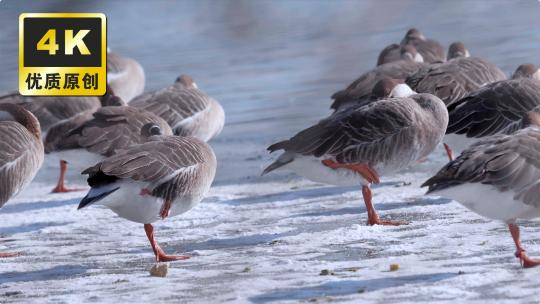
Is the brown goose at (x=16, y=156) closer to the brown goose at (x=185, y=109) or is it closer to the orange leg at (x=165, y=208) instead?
the orange leg at (x=165, y=208)

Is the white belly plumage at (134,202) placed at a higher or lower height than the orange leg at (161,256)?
higher

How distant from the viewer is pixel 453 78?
1328 centimetres

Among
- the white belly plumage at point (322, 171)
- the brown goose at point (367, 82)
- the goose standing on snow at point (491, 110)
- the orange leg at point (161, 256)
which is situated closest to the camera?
the orange leg at point (161, 256)

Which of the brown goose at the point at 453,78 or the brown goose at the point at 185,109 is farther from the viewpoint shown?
the brown goose at the point at 185,109

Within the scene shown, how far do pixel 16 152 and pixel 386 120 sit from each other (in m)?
3.75

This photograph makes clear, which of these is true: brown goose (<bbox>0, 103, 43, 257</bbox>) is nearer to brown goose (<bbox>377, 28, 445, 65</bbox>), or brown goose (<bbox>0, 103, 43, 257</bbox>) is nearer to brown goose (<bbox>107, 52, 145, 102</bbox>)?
brown goose (<bbox>107, 52, 145, 102</bbox>)

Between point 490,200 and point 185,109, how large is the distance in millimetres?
6735

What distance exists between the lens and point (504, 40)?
23.6 m

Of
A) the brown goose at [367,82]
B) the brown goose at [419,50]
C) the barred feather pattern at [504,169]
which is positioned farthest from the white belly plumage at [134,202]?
the brown goose at [419,50]

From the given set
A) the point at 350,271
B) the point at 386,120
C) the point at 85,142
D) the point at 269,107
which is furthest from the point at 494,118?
the point at 269,107

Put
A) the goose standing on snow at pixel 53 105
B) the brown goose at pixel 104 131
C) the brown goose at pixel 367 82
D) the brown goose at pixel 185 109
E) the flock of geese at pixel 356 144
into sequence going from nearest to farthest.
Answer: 1. the flock of geese at pixel 356 144
2. the brown goose at pixel 104 131
3. the brown goose at pixel 367 82
4. the brown goose at pixel 185 109
5. the goose standing on snow at pixel 53 105

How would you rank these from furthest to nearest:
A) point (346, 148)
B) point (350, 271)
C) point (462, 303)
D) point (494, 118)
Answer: point (494, 118) < point (346, 148) < point (350, 271) < point (462, 303)

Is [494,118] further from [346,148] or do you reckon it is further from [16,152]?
[16,152]

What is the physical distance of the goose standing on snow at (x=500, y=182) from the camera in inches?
319
